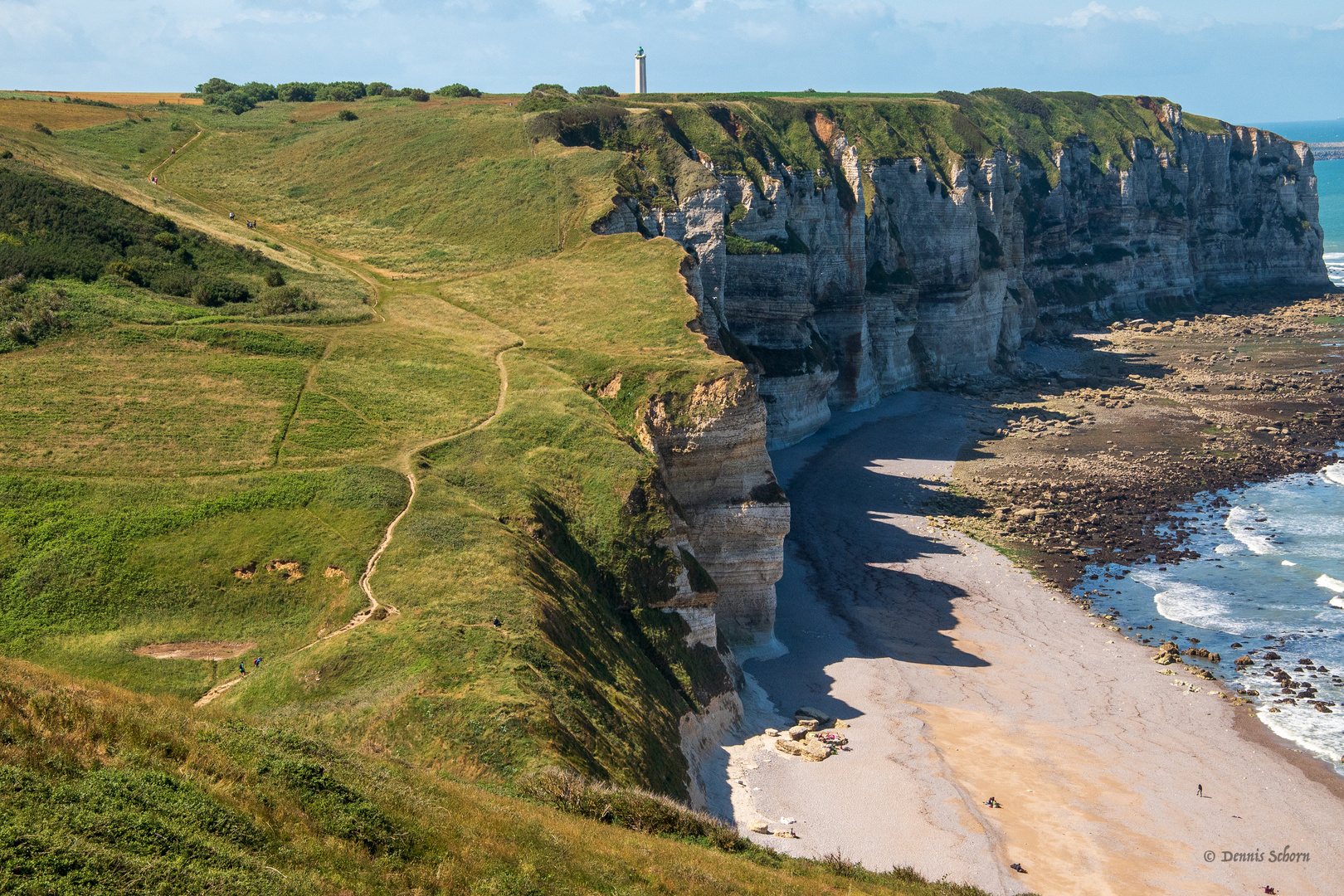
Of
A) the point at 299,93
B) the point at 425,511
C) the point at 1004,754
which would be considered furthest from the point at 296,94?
the point at 1004,754

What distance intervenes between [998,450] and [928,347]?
27104 mm

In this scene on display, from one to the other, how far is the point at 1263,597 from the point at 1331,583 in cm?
478

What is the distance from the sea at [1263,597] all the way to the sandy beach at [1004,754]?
216 centimetres

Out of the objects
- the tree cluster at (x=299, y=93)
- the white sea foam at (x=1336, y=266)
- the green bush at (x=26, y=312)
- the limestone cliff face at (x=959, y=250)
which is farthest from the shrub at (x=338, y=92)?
the white sea foam at (x=1336, y=266)

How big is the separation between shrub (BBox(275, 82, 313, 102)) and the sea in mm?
105807

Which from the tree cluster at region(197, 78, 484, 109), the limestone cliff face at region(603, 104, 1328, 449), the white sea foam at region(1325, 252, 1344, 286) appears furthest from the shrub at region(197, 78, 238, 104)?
the white sea foam at region(1325, 252, 1344, 286)

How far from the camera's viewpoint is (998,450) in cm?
8350

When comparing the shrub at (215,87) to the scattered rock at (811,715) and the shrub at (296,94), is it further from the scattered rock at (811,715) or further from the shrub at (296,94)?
the scattered rock at (811,715)

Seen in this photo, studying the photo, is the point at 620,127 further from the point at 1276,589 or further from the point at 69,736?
the point at 69,736

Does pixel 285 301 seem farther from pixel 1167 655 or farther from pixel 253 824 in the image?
pixel 1167 655

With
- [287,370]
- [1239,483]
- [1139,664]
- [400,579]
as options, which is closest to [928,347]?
[1239,483]

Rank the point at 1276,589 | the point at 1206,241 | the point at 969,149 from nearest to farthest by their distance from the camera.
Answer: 1. the point at 1276,589
2. the point at 969,149
3. the point at 1206,241

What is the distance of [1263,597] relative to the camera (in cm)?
5481

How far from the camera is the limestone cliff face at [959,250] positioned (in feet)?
285
